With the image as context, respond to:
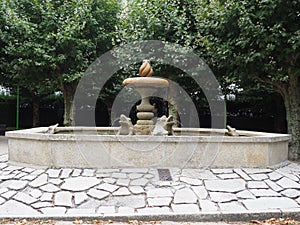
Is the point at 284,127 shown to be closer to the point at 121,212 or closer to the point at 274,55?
the point at 274,55

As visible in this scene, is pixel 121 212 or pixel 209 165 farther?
pixel 209 165

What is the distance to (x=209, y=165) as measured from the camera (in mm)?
5332

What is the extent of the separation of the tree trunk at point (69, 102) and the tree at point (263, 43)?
21.2 ft

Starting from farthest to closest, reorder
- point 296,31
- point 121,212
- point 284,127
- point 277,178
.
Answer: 1. point 284,127
2. point 296,31
3. point 277,178
4. point 121,212

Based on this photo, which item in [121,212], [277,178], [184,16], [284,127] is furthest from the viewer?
[284,127]

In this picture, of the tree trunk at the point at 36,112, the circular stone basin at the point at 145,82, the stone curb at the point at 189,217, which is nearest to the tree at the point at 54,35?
the circular stone basin at the point at 145,82

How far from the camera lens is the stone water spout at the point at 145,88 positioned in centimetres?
661

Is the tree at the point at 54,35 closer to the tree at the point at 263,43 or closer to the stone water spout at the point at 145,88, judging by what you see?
the stone water spout at the point at 145,88

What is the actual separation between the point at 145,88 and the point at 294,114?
4042mm

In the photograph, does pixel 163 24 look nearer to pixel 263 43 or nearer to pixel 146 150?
pixel 263 43

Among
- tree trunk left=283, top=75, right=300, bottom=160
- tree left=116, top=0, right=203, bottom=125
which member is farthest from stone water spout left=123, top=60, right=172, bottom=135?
tree trunk left=283, top=75, right=300, bottom=160

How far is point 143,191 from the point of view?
176 inches

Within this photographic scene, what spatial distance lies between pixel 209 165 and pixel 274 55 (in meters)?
3.58

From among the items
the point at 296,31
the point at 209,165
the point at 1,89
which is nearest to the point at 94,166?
the point at 209,165
